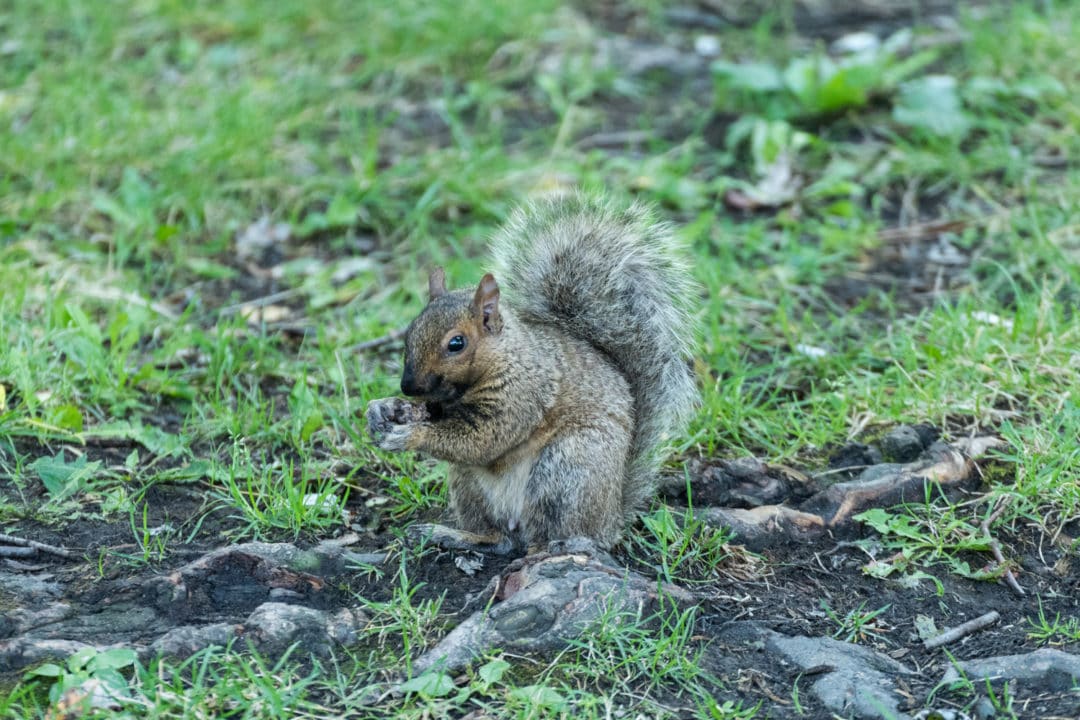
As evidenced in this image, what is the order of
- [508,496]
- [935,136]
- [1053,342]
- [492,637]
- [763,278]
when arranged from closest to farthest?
[492,637] → [508,496] → [1053,342] → [763,278] → [935,136]

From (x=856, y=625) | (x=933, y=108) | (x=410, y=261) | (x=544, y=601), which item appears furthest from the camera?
(x=933, y=108)

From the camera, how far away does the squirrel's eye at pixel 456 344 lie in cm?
260

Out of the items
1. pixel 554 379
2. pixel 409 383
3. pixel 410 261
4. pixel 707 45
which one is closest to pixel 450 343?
pixel 409 383

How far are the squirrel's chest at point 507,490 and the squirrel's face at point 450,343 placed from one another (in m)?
0.19

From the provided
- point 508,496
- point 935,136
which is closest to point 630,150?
point 935,136

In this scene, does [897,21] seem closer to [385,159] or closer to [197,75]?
[385,159]

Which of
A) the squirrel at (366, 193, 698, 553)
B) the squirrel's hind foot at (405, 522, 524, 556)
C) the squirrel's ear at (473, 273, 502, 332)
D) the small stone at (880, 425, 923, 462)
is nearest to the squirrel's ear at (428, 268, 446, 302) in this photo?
the squirrel at (366, 193, 698, 553)

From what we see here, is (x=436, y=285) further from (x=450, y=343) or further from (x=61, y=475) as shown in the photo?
(x=61, y=475)

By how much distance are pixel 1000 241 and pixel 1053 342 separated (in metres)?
0.90

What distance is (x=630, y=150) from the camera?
4.66 meters

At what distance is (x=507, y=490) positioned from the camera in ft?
8.76

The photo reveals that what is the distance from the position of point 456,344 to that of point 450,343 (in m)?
0.01

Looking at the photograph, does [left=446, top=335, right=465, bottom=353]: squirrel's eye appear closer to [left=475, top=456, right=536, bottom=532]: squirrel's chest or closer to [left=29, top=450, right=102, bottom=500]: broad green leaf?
[left=475, top=456, right=536, bottom=532]: squirrel's chest

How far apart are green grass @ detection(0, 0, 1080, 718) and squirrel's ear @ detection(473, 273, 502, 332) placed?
0.48m
